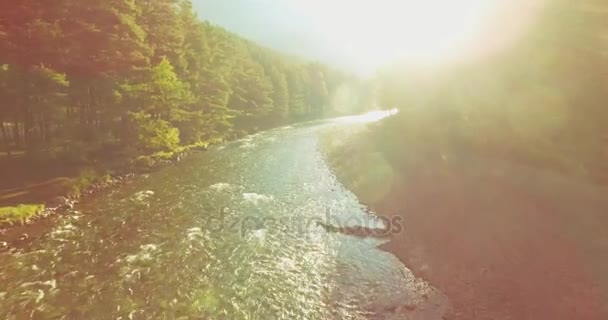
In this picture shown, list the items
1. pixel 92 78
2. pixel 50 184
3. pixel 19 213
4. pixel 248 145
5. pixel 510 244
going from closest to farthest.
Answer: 1. pixel 510 244
2. pixel 19 213
3. pixel 50 184
4. pixel 92 78
5. pixel 248 145

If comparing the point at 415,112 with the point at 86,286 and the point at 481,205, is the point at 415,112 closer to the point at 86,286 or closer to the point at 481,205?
the point at 481,205

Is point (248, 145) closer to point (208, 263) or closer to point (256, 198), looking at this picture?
point (256, 198)

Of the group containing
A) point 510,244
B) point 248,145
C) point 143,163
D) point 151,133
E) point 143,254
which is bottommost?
point 248,145

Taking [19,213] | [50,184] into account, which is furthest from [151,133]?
[19,213]

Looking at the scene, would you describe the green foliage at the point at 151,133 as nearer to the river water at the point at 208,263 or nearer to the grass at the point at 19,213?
the river water at the point at 208,263

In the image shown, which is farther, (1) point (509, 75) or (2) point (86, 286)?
(1) point (509, 75)

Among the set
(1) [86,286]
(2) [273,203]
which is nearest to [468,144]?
(2) [273,203]

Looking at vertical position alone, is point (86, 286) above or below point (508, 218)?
below
